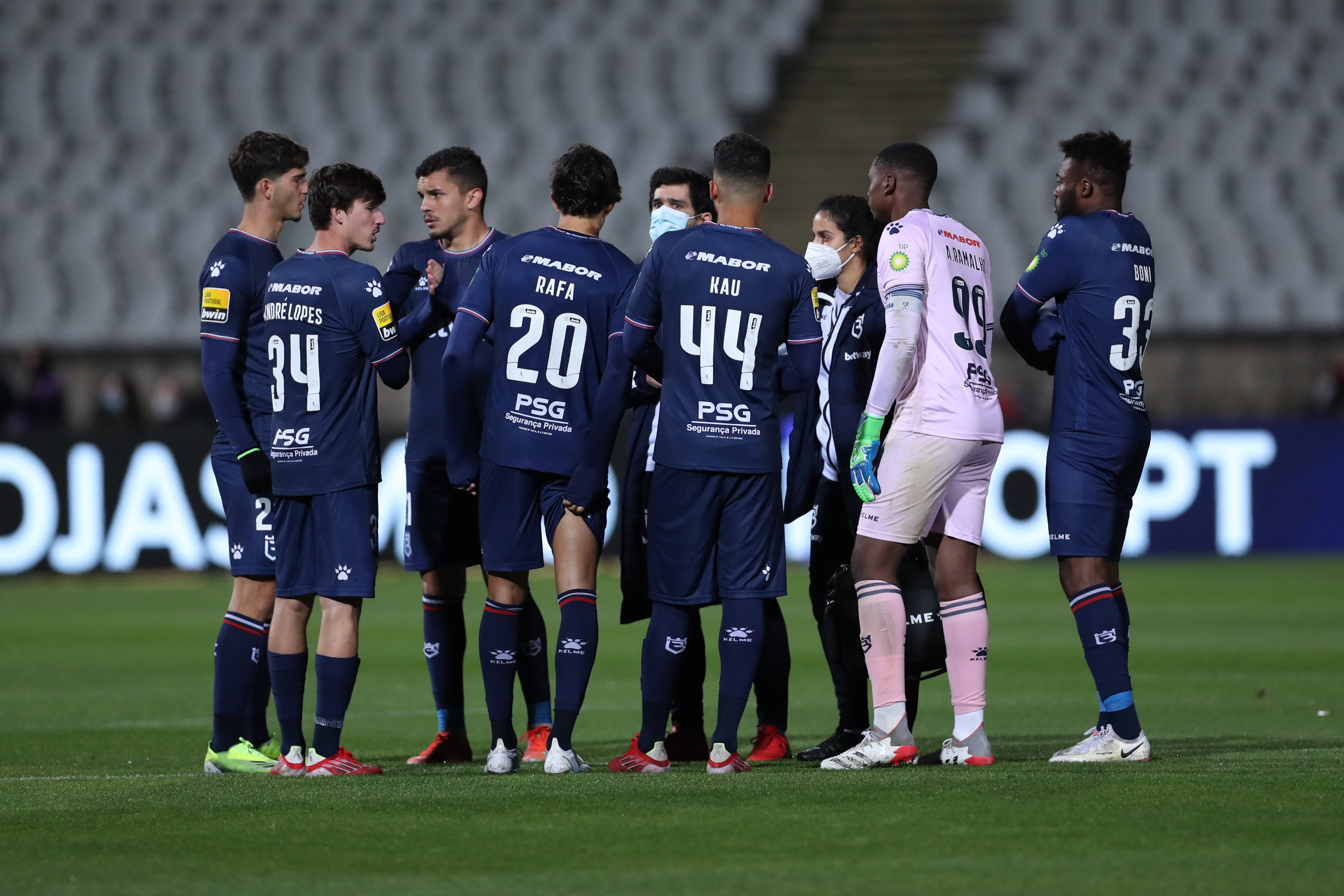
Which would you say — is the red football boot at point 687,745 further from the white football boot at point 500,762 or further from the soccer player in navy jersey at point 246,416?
the soccer player in navy jersey at point 246,416

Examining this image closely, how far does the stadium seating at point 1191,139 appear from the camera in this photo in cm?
2238

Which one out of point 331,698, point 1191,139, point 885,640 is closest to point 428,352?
point 331,698

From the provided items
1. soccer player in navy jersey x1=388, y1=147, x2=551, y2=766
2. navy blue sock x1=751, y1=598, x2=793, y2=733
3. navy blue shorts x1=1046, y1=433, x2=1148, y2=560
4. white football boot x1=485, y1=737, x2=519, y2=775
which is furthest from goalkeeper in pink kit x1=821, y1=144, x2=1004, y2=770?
soccer player in navy jersey x1=388, y1=147, x2=551, y2=766

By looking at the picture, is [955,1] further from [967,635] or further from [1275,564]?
[967,635]

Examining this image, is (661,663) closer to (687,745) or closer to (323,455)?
(687,745)

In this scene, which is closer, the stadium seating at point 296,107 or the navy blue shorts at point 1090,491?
the navy blue shorts at point 1090,491

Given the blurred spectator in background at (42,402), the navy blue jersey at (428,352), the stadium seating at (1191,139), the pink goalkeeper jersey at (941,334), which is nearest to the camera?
the pink goalkeeper jersey at (941,334)

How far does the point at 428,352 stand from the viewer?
24.2ft

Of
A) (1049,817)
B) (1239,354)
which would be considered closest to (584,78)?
(1239,354)

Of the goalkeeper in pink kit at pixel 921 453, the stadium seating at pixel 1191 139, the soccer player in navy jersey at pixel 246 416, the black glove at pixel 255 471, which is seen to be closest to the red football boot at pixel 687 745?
the goalkeeper in pink kit at pixel 921 453

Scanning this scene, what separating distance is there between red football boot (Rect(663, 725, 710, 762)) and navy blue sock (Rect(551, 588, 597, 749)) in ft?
2.90

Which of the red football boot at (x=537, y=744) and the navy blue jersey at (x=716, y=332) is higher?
the navy blue jersey at (x=716, y=332)

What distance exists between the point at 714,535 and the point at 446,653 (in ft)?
5.54

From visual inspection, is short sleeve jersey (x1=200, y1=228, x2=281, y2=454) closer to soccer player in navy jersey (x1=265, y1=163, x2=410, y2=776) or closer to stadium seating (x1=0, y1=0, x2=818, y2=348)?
soccer player in navy jersey (x1=265, y1=163, x2=410, y2=776)
